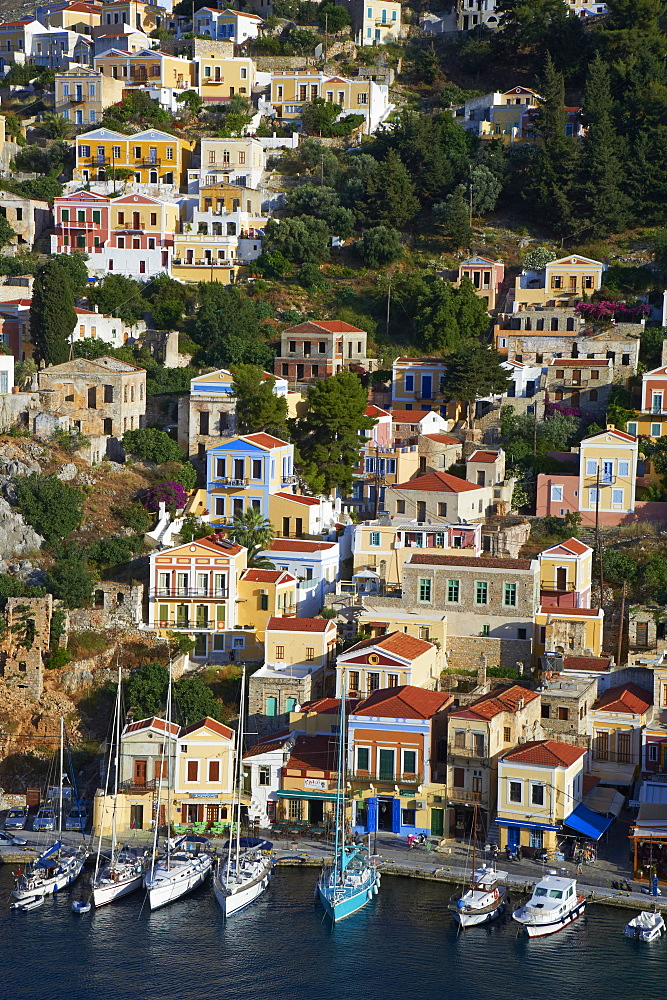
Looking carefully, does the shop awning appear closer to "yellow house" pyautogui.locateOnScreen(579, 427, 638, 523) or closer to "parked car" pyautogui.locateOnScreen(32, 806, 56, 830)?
"parked car" pyautogui.locateOnScreen(32, 806, 56, 830)

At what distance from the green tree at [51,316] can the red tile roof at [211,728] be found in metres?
23.6

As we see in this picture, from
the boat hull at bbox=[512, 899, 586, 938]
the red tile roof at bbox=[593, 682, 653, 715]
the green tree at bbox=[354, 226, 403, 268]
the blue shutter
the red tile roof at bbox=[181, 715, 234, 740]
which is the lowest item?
the boat hull at bbox=[512, 899, 586, 938]

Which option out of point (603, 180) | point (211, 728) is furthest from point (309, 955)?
point (603, 180)

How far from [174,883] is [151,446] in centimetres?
2337

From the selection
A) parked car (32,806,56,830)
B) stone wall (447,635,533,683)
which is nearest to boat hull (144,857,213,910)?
parked car (32,806,56,830)

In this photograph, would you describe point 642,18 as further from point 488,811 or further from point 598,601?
point 488,811

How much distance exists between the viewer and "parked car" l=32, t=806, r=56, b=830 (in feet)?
162

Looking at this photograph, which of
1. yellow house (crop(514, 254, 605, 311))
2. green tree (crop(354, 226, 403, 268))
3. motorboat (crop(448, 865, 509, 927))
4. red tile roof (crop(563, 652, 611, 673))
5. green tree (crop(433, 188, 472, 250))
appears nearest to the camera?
motorboat (crop(448, 865, 509, 927))

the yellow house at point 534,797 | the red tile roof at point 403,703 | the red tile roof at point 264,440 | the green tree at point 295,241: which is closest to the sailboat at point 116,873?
the red tile roof at point 403,703

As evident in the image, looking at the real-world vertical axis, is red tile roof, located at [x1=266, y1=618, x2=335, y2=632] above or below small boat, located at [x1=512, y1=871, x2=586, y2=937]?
above

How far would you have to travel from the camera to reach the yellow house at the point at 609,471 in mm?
61969

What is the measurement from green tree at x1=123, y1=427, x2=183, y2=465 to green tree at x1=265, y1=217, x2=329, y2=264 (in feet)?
65.9

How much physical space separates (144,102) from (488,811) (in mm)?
57907

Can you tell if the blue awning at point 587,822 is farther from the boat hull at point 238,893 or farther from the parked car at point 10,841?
the parked car at point 10,841
